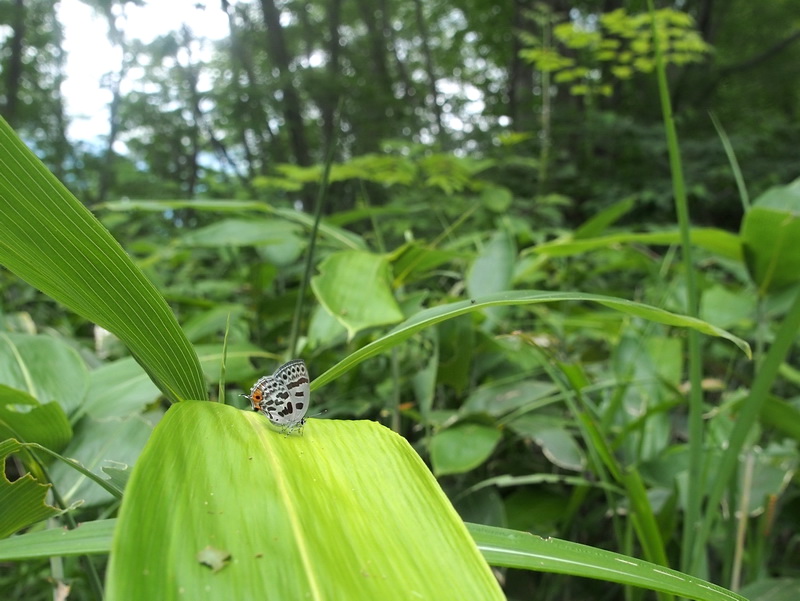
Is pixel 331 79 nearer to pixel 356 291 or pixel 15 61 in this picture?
pixel 15 61

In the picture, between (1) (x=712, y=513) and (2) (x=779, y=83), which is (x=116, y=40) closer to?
(1) (x=712, y=513)

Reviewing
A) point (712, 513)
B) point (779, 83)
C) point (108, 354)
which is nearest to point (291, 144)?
point (108, 354)

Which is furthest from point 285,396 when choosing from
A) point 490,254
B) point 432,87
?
point 432,87

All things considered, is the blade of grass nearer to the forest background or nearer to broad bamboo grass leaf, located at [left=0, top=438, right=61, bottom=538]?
the forest background

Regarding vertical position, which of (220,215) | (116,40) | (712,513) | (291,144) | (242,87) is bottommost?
(712,513)

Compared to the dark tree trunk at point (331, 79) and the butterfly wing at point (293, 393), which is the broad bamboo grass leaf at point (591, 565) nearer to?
the butterfly wing at point (293, 393)

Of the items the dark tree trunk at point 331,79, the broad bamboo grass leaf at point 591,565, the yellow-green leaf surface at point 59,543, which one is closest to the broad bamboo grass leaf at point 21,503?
the yellow-green leaf surface at point 59,543
